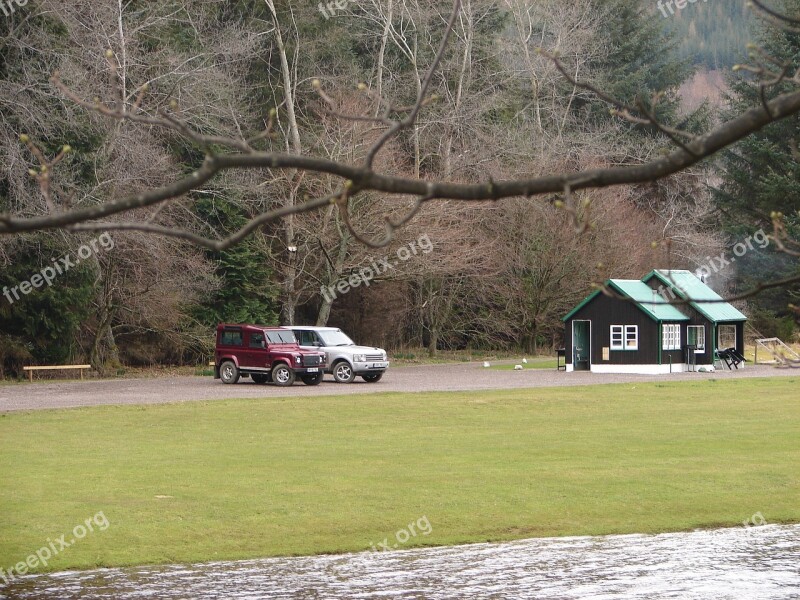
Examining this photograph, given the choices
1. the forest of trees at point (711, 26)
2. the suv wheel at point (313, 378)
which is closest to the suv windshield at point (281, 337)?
the suv wheel at point (313, 378)

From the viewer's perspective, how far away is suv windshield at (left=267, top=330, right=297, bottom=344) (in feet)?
125

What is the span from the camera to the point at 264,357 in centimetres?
3781

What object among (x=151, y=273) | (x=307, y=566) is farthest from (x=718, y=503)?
(x=151, y=273)

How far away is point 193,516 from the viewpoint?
14.0 metres

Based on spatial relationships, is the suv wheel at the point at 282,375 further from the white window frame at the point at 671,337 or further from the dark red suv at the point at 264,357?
the white window frame at the point at 671,337

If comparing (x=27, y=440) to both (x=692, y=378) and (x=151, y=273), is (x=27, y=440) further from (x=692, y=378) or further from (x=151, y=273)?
(x=692, y=378)

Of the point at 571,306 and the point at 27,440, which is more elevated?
the point at 571,306

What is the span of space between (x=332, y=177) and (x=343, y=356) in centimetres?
849

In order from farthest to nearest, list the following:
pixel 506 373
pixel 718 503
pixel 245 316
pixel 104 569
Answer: pixel 245 316 < pixel 506 373 < pixel 718 503 < pixel 104 569

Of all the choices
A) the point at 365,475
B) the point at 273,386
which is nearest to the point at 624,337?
the point at 273,386

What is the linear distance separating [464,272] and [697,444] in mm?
34550

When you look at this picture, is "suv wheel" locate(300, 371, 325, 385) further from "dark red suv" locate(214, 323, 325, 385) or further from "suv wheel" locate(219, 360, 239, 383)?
"suv wheel" locate(219, 360, 239, 383)

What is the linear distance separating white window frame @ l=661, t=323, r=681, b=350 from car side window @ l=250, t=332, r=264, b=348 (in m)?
16.4

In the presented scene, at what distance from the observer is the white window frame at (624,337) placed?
1785 inches
